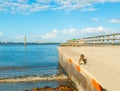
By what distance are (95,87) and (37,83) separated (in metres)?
11.3

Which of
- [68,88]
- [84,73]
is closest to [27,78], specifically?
[68,88]

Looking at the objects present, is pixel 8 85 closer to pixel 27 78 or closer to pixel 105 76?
pixel 27 78

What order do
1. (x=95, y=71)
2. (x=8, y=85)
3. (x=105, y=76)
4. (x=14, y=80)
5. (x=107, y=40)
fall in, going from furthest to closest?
(x=107, y=40)
(x=14, y=80)
(x=8, y=85)
(x=95, y=71)
(x=105, y=76)

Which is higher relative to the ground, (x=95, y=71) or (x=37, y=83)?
(x=95, y=71)

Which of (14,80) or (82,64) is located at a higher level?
(82,64)

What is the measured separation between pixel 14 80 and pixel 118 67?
37.3 feet

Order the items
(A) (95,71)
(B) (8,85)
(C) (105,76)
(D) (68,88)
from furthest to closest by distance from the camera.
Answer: (B) (8,85), (D) (68,88), (A) (95,71), (C) (105,76)

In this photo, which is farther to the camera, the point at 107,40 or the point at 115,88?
the point at 107,40

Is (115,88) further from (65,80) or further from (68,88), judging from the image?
(65,80)

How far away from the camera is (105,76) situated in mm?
11156

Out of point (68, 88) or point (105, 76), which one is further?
point (68, 88)

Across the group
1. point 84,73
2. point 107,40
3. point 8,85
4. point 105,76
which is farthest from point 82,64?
point 107,40

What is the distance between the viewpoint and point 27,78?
23.1 meters

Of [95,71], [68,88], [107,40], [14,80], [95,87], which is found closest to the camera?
[95,87]
